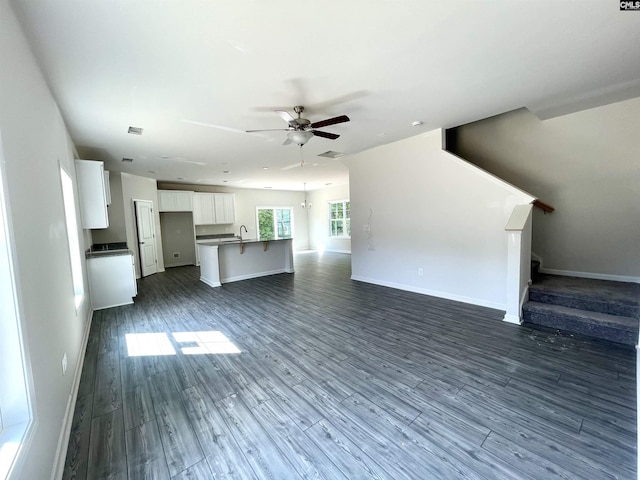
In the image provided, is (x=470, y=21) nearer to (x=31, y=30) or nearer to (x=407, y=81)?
(x=407, y=81)

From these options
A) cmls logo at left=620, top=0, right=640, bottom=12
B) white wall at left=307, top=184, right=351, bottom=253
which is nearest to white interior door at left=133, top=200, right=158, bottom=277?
white wall at left=307, top=184, right=351, bottom=253

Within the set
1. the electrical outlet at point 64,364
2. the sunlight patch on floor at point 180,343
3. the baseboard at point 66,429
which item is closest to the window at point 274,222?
the sunlight patch on floor at point 180,343

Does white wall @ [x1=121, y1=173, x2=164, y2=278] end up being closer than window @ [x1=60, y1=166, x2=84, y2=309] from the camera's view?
No

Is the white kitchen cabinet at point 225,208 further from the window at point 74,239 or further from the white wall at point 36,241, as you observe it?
the white wall at point 36,241

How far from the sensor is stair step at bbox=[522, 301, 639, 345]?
8.87 ft

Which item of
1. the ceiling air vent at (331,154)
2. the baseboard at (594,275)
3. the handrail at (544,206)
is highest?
the ceiling air vent at (331,154)

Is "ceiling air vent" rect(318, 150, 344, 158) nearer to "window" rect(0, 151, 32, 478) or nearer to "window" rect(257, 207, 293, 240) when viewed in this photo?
"window" rect(0, 151, 32, 478)

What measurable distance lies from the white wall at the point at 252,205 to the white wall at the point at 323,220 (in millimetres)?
365

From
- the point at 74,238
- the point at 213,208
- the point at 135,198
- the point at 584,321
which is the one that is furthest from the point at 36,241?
the point at 213,208

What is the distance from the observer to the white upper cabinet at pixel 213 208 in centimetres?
847

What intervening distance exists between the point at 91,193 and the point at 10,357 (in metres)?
3.80

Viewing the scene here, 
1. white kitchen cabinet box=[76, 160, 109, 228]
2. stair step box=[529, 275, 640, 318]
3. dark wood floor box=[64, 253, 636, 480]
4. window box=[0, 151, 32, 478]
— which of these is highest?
white kitchen cabinet box=[76, 160, 109, 228]

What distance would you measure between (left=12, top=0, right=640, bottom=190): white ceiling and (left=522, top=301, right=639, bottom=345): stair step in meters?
2.54

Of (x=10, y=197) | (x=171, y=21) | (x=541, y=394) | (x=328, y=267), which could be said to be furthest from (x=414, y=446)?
(x=328, y=267)
